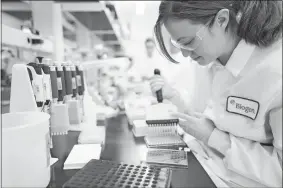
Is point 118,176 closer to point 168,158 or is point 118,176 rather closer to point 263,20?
point 168,158

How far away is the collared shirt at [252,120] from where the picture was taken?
2.39 ft

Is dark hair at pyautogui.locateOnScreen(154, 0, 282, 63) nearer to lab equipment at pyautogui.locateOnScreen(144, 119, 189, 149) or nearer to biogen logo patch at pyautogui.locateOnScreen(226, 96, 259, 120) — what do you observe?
biogen logo patch at pyautogui.locateOnScreen(226, 96, 259, 120)

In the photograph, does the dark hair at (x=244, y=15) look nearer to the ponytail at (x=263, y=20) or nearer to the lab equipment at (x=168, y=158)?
the ponytail at (x=263, y=20)

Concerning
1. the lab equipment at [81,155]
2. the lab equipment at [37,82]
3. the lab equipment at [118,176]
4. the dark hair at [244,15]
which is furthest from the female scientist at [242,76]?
the lab equipment at [37,82]

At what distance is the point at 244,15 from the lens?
32.1 inches

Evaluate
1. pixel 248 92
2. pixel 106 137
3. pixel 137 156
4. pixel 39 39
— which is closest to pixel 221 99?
pixel 248 92

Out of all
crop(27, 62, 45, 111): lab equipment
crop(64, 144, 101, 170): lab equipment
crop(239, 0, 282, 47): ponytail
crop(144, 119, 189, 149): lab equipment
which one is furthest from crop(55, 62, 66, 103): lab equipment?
crop(239, 0, 282, 47): ponytail

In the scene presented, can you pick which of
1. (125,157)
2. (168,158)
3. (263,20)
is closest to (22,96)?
(125,157)

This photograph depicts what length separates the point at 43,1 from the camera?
2.58 m

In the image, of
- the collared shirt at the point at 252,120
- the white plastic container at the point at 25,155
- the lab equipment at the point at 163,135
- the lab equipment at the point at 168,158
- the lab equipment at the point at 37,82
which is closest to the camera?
the white plastic container at the point at 25,155

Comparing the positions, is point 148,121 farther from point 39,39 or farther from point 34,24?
point 34,24

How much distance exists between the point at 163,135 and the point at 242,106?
513 mm

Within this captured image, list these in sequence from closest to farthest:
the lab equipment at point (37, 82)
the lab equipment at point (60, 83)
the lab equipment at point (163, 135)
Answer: the lab equipment at point (37, 82) < the lab equipment at point (163, 135) < the lab equipment at point (60, 83)

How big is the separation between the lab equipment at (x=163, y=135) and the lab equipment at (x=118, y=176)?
0.41 metres
